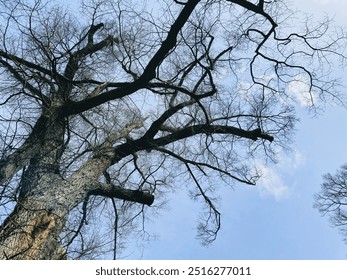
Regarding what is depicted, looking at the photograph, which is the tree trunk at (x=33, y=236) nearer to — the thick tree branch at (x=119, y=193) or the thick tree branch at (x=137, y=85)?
the thick tree branch at (x=119, y=193)

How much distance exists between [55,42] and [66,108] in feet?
3.44

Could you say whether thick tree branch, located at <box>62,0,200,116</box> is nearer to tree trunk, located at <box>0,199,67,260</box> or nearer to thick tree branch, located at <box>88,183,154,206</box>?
thick tree branch, located at <box>88,183,154,206</box>

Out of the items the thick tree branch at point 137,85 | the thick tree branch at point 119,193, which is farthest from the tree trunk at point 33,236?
the thick tree branch at point 137,85

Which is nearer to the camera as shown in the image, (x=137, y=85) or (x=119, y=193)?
(x=137, y=85)

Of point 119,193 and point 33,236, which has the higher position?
point 119,193

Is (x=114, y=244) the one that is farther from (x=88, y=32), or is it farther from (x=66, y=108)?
(x=88, y=32)

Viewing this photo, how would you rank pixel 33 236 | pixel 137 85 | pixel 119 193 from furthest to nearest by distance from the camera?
pixel 119 193 → pixel 137 85 → pixel 33 236

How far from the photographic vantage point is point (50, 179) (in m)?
5.63

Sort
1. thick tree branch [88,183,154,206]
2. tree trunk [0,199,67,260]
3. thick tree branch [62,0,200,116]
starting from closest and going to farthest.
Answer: tree trunk [0,199,67,260] < thick tree branch [62,0,200,116] < thick tree branch [88,183,154,206]

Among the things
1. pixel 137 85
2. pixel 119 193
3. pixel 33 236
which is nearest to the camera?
pixel 33 236

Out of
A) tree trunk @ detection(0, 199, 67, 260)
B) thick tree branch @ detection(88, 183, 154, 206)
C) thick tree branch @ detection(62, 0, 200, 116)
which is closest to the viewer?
tree trunk @ detection(0, 199, 67, 260)

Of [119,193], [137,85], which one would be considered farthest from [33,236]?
[137,85]

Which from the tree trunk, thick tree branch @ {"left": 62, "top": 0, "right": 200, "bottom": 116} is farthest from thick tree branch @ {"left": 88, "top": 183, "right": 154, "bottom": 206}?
thick tree branch @ {"left": 62, "top": 0, "right": 200, "bottom": 116}

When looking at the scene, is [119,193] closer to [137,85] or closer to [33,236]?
[33,236]
